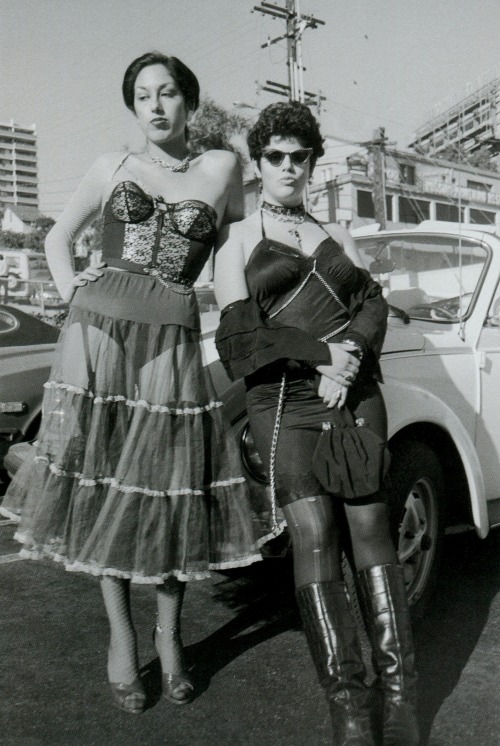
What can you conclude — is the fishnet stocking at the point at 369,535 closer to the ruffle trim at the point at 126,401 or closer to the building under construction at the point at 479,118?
the ruffle trim at the point at 126,401

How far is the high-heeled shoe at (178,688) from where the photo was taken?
2.62 meters

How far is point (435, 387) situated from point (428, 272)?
3.38 feet

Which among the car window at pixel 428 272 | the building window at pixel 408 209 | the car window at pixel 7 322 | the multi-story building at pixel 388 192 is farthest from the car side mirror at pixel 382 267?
the building window at pixel 408 209

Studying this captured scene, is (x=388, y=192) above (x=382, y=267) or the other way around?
above

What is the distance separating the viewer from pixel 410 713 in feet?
7.34

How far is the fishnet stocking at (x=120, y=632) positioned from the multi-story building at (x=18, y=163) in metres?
14.2

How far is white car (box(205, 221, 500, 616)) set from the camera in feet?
10.2

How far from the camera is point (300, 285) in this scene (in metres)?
2.54

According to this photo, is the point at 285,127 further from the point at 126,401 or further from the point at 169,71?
the point at 126,401

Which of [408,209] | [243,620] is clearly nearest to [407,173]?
[408,209]

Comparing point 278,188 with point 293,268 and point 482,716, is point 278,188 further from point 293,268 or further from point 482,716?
point 482,716

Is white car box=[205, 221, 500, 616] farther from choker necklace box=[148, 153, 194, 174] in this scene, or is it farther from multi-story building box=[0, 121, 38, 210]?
multi-story building box=[0, 121, 38, 210]

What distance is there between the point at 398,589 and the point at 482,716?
1.94 ft

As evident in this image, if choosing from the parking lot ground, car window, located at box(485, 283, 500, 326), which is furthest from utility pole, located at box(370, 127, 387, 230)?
the parking lot ground
